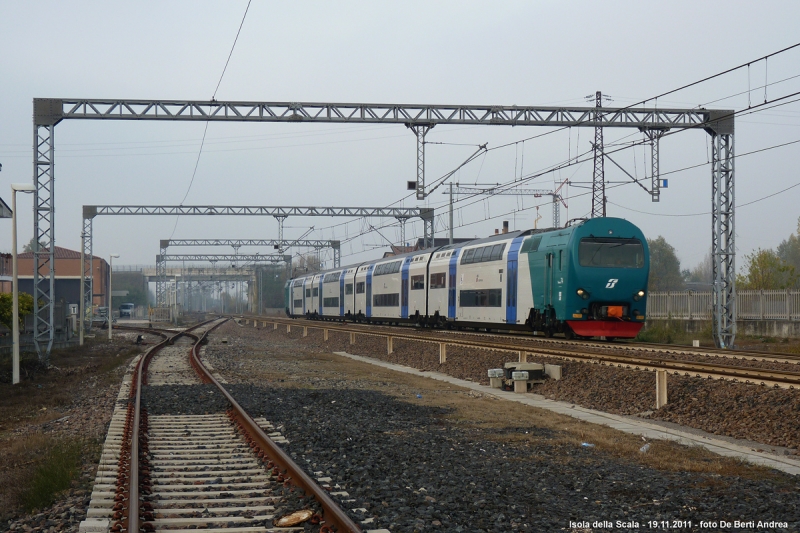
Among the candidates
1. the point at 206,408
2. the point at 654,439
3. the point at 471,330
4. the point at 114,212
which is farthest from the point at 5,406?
the point at 114,212

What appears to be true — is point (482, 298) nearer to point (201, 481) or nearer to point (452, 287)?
point (452, 287)

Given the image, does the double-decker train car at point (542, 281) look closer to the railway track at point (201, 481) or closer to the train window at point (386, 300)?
the train window at point (386, 300)

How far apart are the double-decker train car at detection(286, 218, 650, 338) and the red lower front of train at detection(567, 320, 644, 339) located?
0.03 m

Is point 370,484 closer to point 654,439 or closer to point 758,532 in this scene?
point 758,532

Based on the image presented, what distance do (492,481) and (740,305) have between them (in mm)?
28059

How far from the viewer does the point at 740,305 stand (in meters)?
32.5

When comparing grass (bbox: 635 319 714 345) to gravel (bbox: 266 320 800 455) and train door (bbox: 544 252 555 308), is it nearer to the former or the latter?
train door (bbox: 544 252 555 308)

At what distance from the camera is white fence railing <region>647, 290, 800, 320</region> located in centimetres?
2980

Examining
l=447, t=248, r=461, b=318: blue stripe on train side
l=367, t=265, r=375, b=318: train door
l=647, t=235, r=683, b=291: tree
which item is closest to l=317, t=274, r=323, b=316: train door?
l=367, t=265, r=375, b=318: train door

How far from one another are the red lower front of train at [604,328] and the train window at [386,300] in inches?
693

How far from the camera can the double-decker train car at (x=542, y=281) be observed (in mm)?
23641

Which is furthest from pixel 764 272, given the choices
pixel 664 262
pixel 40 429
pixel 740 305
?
pixel 664 262

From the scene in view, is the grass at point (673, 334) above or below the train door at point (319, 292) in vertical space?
below

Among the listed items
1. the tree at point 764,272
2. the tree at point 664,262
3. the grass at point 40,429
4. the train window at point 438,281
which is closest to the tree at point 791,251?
the tree at point 664,262
